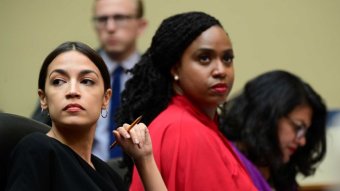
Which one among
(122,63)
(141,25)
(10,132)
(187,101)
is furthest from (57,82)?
(141,25)

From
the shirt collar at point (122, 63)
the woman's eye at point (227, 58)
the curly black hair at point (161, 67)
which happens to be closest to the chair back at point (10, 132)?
the curly black hair at point (161, 67)

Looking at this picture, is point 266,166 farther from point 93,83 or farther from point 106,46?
point 93,83

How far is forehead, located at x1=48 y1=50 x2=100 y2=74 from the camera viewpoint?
2.15m

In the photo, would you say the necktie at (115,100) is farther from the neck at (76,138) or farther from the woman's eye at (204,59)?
the neck at (76,138)

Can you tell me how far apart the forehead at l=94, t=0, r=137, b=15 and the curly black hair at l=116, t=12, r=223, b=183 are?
1016mm

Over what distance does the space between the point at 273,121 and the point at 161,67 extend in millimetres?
806

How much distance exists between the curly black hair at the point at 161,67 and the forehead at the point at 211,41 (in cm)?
1

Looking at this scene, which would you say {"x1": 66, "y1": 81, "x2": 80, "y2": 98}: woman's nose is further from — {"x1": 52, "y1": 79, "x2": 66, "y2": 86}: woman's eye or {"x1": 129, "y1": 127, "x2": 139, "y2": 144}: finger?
{"x1": 129, "y1": 127, "x2": 139, "y2": 144}: finger

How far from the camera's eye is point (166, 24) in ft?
9.45

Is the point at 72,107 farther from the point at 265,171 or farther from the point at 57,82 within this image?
the point at 265,171

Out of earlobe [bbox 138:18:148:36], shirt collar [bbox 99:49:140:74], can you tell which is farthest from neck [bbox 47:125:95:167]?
earlobe [bbox 138:18:148:36]

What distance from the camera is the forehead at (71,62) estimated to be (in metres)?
2.15

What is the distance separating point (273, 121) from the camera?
138 inches

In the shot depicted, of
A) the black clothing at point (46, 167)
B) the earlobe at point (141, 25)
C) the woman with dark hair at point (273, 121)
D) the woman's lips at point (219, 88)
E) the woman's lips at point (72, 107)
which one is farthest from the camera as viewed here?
the earlobe at point (141, 25)
